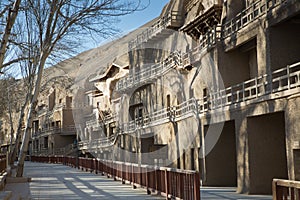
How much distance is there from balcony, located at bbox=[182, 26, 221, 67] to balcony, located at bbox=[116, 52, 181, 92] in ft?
4.74

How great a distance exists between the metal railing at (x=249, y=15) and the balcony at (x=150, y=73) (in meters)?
7.69

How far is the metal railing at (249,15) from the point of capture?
17.0m

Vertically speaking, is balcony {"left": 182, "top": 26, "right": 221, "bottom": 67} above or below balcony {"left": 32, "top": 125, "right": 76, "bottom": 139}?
above

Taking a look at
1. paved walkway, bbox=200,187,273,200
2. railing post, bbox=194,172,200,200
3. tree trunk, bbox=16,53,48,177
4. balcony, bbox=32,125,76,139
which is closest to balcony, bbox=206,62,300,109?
paved walkway, bbox=200,187,273,200

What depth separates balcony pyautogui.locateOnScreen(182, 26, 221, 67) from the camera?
69.0 feet

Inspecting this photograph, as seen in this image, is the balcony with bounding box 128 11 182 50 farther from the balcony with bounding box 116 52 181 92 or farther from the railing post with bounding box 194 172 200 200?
the railing post with bounding box 194 172 200 200

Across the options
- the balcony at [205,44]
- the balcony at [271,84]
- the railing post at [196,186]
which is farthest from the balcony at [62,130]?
the railing post at [196,186]

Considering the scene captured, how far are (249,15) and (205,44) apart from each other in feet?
13.5

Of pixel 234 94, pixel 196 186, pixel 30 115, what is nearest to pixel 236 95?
pixel 234 94

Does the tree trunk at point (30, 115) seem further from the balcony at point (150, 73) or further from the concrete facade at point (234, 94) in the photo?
the balcony at point (150, 73)

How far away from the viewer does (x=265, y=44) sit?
17.0 m

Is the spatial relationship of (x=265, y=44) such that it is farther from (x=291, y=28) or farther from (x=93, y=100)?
(x=93, y=100)

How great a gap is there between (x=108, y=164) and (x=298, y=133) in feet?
45.2

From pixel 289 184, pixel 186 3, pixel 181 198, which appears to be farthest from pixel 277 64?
pixel 186 3
